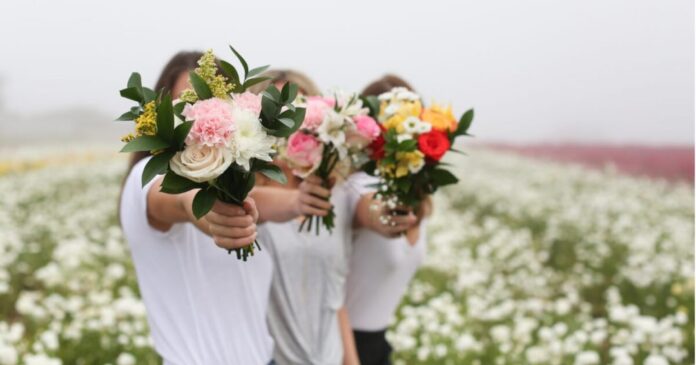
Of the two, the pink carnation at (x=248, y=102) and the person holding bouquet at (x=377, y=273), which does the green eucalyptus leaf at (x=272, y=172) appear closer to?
the pink carnation at (x=248, y=102)

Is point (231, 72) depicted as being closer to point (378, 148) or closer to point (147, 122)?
point (147, 122)

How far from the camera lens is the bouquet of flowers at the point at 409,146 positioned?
87.4 inches

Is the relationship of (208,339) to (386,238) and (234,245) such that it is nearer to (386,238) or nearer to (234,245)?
(234,245)

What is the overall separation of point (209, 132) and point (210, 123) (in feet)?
0.06

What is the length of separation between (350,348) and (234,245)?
43.9 inches

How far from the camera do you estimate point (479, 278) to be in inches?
210

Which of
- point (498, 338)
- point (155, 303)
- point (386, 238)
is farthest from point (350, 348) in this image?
point (498, 338)

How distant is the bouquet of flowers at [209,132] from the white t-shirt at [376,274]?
1.21 meters

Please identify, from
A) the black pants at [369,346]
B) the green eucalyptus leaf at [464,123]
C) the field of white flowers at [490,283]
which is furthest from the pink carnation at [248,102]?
the field of white flowers at [490,283]

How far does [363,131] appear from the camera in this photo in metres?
2.15

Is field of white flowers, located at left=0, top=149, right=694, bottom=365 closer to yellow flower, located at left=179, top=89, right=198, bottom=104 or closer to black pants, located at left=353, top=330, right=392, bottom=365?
black pants, located at left=353, top=330, right=392, bottom=365

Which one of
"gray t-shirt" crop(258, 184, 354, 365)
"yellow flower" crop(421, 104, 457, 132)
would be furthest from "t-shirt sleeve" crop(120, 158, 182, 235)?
"yellow flower" crop(421, 104, 457, 132)

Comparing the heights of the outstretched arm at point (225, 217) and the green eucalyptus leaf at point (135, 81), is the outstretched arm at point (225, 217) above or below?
below

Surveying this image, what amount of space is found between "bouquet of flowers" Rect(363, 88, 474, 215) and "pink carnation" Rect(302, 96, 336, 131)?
244mm
